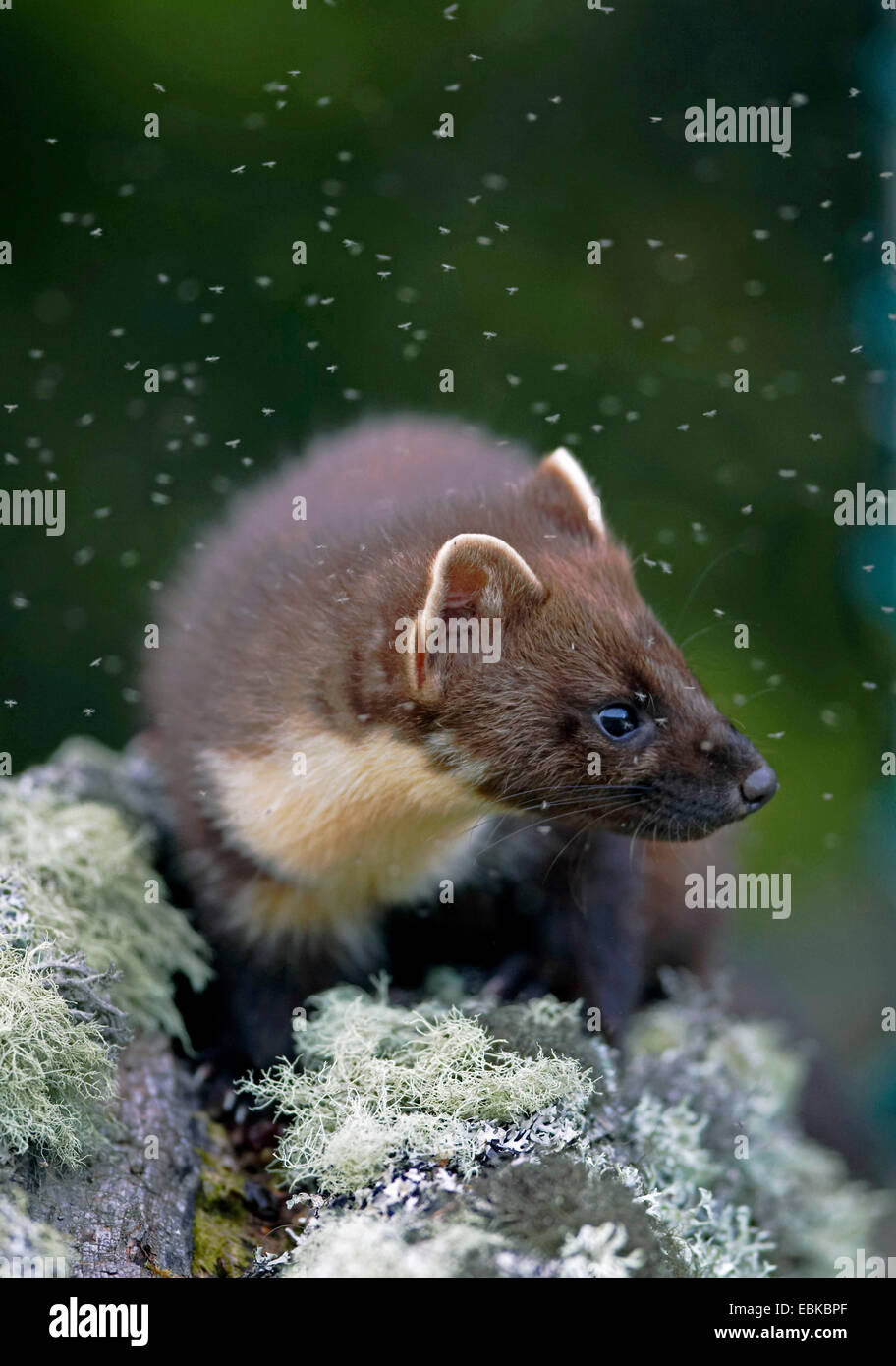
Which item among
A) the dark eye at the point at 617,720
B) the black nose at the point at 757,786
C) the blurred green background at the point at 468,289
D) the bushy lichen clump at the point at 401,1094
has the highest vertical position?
the blurred green background at the point at 468,289

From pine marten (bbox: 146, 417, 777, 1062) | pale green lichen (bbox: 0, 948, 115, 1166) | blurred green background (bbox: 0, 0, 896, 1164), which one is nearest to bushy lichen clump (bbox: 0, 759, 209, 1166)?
pale green lichen (bbox: 0, 948, 115, 1166)

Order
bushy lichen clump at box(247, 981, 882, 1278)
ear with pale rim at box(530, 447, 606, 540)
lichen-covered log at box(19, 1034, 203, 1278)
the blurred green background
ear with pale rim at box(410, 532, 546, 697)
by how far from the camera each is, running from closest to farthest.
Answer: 1. bushy lichen clump at box(247, 981, 882, 1278)
2. lichen-covered log at box(19, 1034, 203, 1278)
3. ear with pale rim at box(410, 532, 546, 697)
4. ear with pale rim at box(530, 447, 606, 540)
5. the blurred green background

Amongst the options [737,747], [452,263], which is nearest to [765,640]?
[452,263]

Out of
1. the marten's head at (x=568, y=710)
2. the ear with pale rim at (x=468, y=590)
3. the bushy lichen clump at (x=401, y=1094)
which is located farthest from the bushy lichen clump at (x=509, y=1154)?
the ear with pale rim at (x=468, y=590)

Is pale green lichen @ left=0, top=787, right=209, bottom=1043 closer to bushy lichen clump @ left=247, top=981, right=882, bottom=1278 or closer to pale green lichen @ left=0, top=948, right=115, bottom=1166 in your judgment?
pale green lichen @ left=0, top=948, right=115, bottom=1166

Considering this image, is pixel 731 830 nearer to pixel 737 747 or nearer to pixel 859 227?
pixel 737 747

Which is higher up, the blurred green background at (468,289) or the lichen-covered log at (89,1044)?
the blurred green background at (468,289)

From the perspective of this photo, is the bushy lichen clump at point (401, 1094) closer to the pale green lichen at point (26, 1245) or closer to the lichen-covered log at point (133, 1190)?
the lichen-covered log at point (133, 1190)
